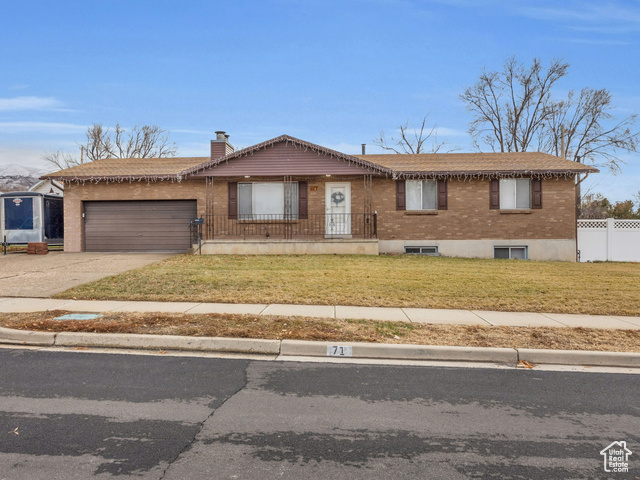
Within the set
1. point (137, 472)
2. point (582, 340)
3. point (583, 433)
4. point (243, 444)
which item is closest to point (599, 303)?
point (582, 340)

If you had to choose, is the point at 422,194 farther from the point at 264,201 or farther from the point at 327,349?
the point at 327,349

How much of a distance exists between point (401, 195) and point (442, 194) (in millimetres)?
1685

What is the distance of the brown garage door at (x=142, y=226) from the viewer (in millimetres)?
19141

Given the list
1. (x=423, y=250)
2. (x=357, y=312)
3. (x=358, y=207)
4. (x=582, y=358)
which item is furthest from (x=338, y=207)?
(x=582, y=358)

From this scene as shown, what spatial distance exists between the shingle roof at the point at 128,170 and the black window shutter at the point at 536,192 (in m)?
14.6

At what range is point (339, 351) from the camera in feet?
19.6

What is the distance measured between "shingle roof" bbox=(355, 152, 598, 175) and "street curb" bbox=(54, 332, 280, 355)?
1318 cm

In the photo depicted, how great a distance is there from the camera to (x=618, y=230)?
19750 mm

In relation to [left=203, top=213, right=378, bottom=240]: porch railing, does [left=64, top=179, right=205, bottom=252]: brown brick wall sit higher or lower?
higher

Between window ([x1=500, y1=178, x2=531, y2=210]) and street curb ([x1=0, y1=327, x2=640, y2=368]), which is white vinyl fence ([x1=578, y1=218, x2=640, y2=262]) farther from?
street curb ([x1=0, y1=327, x2=640, y2=368])

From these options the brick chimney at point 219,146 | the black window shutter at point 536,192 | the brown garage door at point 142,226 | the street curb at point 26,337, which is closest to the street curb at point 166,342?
the street curb at point 26,337

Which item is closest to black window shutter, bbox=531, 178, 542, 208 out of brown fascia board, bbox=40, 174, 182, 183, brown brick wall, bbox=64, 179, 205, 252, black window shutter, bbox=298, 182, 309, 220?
black window shutter, bbox=298, 182, 309, 220

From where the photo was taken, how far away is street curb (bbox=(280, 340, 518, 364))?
5.89 m

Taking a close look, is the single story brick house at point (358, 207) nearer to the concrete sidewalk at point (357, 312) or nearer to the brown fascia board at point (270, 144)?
the brown fascia board at point (270, 144)
